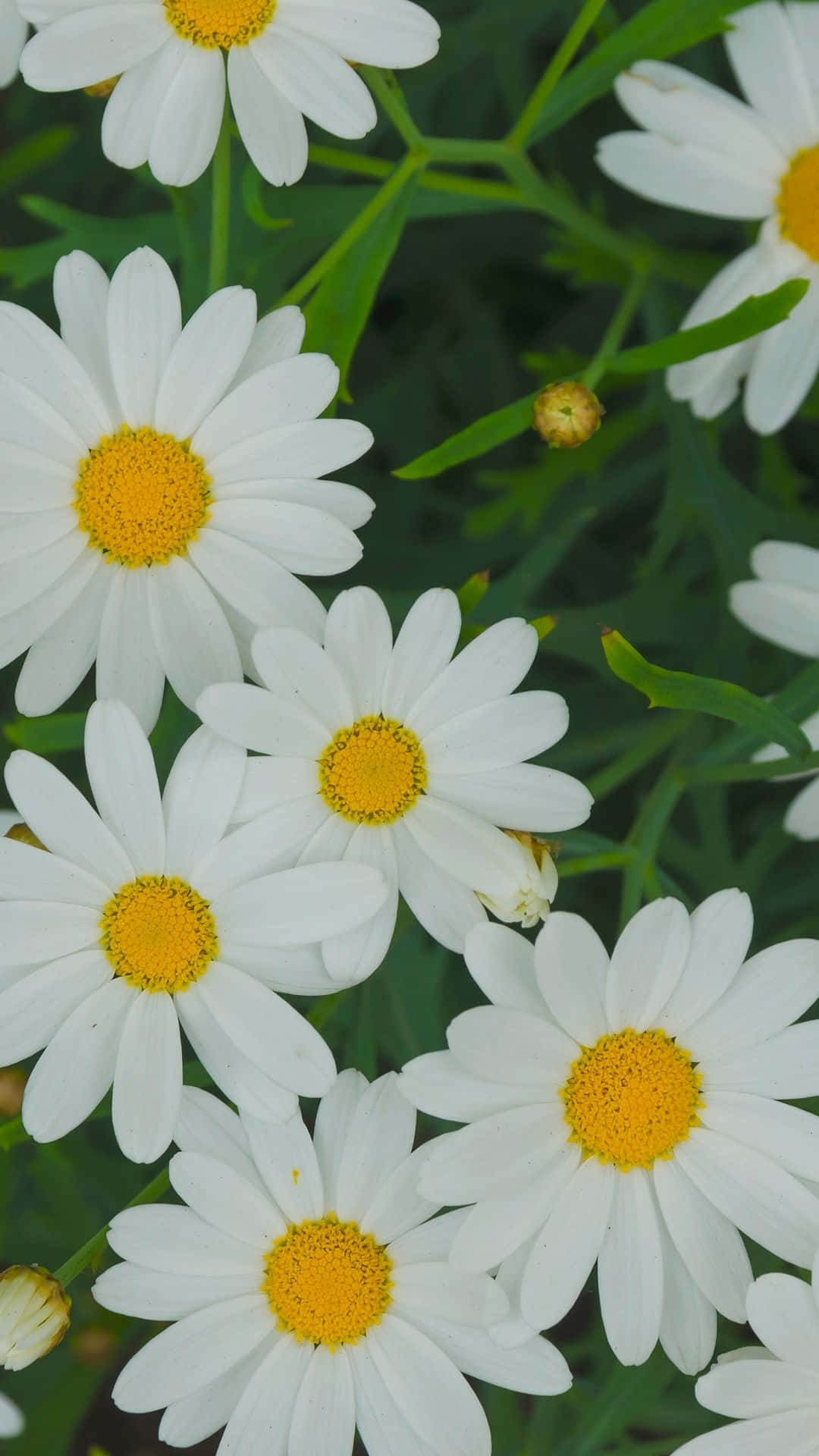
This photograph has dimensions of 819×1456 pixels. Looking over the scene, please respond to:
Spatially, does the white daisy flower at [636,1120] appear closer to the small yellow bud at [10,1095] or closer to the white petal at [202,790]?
the white petal at [202,790]

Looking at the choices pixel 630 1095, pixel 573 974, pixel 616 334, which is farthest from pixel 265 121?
pixel 630 1095

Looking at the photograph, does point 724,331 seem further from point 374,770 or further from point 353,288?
point 374,770

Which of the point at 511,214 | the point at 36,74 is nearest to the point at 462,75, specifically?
the point at 511,214

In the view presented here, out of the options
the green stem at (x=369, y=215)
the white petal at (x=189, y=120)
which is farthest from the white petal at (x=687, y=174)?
the white petal at (x=189, y=120)

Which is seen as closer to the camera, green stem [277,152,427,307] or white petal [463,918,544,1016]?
white petal [463,918,544,1016]

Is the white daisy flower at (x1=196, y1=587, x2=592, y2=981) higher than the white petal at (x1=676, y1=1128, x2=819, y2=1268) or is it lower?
higher

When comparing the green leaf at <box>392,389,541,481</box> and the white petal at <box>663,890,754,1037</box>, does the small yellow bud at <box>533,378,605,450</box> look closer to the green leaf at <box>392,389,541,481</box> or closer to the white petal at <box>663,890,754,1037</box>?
the green leaf at <box>392,389,541,481</box>

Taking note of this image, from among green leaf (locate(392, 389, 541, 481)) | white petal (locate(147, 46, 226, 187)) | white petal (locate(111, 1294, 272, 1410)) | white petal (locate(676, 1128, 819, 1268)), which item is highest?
white petal (locate(147, 46, 226, 187))

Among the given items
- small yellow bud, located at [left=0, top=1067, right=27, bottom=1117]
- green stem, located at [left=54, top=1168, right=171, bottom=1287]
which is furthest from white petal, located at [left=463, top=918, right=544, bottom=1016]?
small yellow bud, located at [left=0, top=1067, right=27, bottom=1117]
